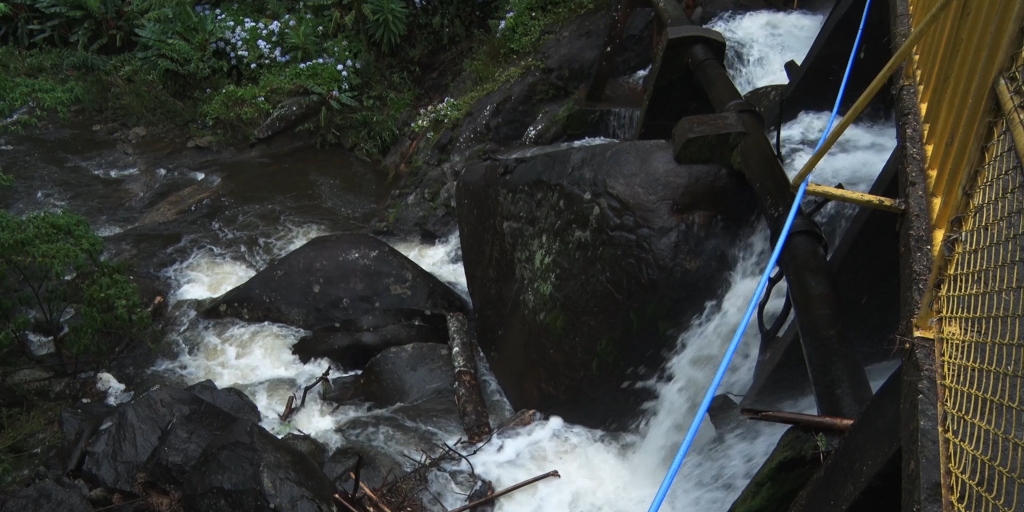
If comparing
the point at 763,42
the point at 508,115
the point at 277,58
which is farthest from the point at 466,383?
the point at 277,58

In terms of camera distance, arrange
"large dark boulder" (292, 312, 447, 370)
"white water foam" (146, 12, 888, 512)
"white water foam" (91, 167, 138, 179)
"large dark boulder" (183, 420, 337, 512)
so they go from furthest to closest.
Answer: "white water foam" (91, 167, 138, 179) → "large dark boulder" (292, 312, 447, 370) → "white water foam" (146, 12, 888, 512) → "large dark boulder" (183, 420, 337, 512)

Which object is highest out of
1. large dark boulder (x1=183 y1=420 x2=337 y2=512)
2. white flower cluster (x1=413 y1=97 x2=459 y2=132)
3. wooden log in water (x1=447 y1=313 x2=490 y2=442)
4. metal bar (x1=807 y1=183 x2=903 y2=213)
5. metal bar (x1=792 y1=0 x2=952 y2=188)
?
metal bar (x1=792 y1=0 x2=952 y2=188)

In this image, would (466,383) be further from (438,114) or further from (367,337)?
(438,114)

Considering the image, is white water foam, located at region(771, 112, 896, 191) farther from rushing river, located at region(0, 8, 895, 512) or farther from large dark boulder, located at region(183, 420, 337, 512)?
large dark boulder, located at region(183, 420, 337, 512)

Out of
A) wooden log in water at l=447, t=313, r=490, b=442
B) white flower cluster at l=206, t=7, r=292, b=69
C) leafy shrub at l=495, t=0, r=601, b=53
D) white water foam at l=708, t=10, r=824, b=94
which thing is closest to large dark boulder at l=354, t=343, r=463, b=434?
wooden log in water at l=447, t=313, r=490, b=442

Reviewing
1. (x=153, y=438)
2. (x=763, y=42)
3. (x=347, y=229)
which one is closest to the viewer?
(x=153, y=438)

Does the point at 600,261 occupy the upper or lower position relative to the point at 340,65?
upper

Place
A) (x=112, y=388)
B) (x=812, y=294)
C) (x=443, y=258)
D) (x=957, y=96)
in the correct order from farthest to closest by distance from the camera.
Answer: (x=443, y=258)
(x=112, y=388)
(x=812, y=294)
(x=957, y=96)

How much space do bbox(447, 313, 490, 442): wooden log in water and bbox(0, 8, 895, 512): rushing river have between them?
7.4 inches

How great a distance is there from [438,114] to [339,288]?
3.47 m

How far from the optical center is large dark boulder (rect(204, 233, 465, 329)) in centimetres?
670

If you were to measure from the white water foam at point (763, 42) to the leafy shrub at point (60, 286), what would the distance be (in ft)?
21.0

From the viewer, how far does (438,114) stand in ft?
31.0

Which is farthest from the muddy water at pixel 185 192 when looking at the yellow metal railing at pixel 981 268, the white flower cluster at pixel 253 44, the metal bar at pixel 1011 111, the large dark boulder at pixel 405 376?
the metal bar at pixel 1011 111
